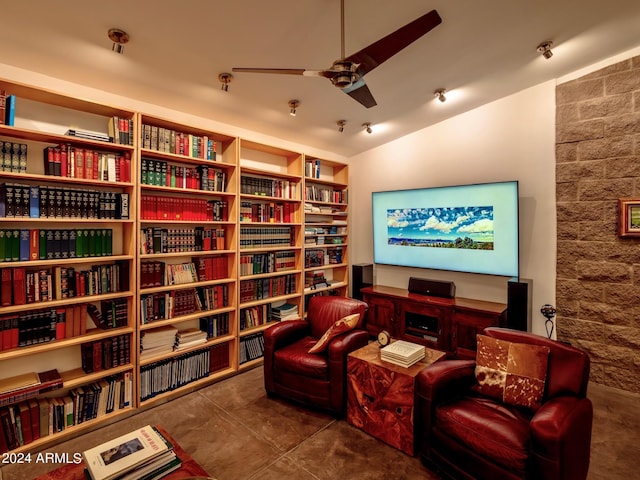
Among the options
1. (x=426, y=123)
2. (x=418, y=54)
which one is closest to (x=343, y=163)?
(x=426, y=123)

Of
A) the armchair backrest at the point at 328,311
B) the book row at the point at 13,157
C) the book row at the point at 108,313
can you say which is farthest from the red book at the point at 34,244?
the armchair backrest at the point at 328,311

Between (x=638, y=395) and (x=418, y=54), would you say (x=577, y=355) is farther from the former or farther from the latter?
(x=418, y=54)

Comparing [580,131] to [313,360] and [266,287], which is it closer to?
[313,360]

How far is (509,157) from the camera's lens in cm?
352

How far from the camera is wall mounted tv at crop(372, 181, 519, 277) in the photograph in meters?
3.36

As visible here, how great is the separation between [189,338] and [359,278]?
225 cm

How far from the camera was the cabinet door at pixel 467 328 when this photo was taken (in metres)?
3.23

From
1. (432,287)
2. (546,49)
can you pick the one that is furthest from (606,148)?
(432,287)

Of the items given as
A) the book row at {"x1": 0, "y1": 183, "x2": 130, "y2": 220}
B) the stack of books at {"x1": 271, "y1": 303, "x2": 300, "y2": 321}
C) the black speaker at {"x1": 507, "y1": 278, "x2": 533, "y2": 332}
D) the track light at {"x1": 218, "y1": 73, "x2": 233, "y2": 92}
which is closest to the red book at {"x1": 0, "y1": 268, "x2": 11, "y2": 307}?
the book row at {"x1": 0, "y1": 183, "x2": 130, "y2": 220}

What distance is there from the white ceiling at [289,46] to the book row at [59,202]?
2.78 ft

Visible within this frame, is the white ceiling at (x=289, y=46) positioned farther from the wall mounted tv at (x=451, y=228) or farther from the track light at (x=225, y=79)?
the wall mounted tv at (x=451, y=228)

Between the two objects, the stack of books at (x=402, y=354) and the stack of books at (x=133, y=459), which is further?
the stack of books at (x=402, y=354)

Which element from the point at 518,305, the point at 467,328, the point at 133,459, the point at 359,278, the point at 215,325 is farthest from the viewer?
the point at 359,278

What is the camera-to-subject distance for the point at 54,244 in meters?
2.31
